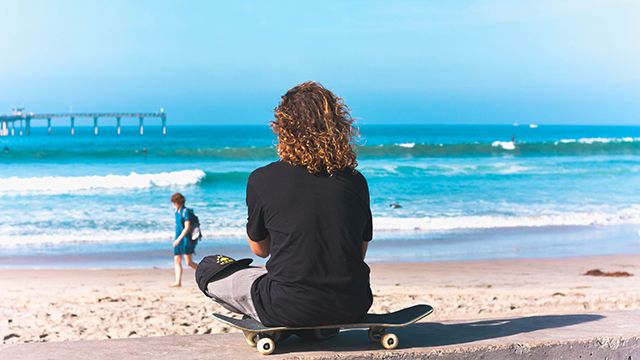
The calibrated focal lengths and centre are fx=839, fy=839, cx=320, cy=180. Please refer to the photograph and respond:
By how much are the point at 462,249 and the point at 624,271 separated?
114 inches

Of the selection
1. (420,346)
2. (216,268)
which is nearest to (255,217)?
(216,268)

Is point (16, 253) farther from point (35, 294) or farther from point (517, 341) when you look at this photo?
point (517, 341)

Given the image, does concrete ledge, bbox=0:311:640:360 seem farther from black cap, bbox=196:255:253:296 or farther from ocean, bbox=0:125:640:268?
ocean, bbox=0:125:640:268

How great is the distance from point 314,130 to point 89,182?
84.0ft

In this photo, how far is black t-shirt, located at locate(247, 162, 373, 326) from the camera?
3.45 meters

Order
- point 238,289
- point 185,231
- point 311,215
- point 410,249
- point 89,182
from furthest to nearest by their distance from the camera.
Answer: point 89,182
point 410,249
point 185,231
point 238,289
point 311,215

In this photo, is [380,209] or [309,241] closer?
[309,241]

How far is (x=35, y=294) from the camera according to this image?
9391mm

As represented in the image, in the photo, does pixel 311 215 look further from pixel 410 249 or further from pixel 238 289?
pixel 410 249

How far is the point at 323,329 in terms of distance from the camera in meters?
3.75

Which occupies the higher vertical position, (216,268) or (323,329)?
(216,268)

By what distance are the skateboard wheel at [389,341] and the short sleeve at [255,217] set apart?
0.69 m

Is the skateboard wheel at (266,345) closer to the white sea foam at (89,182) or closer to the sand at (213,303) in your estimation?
the sand at (213,303)

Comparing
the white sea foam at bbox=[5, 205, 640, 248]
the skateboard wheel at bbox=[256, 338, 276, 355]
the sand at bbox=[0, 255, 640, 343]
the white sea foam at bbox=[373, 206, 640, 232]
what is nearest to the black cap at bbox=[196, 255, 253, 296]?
the skateboard wheel at bbox=[256, 338, 276, 355]
